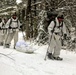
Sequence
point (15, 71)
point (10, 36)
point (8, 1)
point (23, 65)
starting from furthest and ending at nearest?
point (8, 1)
point (10, 36)
point (23, 65)
point (15, 71)

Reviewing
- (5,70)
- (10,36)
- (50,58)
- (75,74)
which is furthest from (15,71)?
(10,36)

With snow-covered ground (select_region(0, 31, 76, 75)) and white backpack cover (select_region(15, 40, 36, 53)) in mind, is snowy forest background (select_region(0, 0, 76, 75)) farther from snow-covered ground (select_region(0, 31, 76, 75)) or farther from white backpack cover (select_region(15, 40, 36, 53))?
white backpack cover (select_region(15, 40, 36, 53))

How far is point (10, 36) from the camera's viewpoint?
13828mm

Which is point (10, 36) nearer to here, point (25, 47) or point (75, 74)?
point (25, 47)

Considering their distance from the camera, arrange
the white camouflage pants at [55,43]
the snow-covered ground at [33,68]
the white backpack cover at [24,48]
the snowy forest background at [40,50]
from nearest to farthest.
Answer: the snow-covered ground at [33,68] → the snowy forest background at [40,50] → the white camouflage pants at [55,43] → the white backpack cover at [24,48]

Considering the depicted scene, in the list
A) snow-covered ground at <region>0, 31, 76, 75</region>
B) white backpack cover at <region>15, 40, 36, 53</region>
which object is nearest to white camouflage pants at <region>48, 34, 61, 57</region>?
snow-covered ground at <region>0, 31, 76, 75</region>

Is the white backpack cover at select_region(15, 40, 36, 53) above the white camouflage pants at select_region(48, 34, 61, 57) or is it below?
below

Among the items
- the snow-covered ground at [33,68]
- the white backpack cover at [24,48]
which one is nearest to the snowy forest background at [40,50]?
the snow-covered ground at [33,68]

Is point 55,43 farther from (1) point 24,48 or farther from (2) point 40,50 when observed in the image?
(2) point 40,50

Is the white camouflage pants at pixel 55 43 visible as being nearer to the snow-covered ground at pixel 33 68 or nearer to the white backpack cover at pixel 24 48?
the snow-covered ground at pixel 33 68

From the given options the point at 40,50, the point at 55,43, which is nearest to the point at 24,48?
the point at 40,50

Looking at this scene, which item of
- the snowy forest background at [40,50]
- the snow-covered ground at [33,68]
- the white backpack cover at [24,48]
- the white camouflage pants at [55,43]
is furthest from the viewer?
the white backpack cover at [24,48]

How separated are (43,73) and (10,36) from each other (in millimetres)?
6873

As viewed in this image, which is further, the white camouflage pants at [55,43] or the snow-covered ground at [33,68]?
the white camouflage pants at [55,43]
